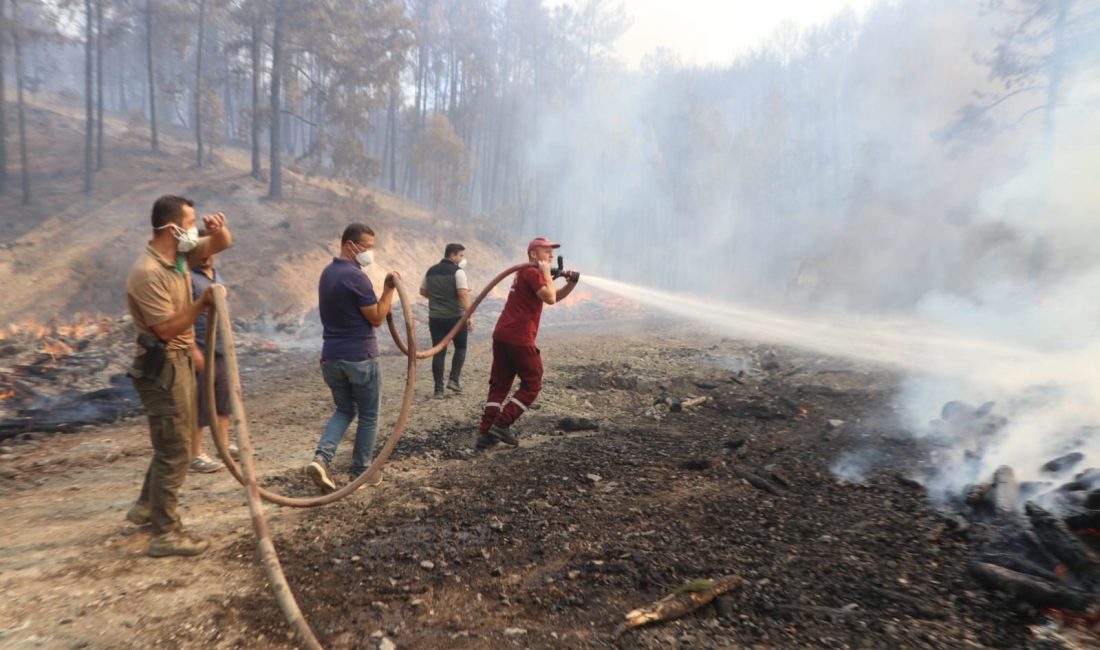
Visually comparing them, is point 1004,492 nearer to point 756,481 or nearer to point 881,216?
point 756,481

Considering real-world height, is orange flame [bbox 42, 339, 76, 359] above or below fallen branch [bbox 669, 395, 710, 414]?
below

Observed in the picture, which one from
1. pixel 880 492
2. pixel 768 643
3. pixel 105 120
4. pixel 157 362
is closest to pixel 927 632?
pixel 768 643

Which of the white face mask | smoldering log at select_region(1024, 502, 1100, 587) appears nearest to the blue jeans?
the white face mask

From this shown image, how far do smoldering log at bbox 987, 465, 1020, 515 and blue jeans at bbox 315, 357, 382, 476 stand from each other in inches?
180

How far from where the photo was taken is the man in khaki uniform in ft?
10.8

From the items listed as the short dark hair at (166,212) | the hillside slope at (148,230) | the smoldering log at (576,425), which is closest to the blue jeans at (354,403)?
the short dark hair at (166,212)

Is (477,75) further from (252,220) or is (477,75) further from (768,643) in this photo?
(768,643)

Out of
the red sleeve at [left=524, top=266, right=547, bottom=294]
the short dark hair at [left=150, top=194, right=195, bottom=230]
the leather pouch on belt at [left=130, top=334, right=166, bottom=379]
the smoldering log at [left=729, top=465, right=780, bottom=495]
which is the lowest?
the smoldering log at [left=729, top=465, right=780, bottom=495]

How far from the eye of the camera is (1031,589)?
2.81 m

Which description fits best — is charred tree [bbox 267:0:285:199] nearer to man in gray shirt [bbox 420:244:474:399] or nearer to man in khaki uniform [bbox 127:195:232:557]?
man in gray shirt [bbox 420:244:474:399]

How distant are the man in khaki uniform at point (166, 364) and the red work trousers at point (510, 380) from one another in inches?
105

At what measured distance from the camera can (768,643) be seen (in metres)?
2.60

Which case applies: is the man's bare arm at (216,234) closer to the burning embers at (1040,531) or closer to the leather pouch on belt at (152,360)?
the leather pouch on belt at (152,360)

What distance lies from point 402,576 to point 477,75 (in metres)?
43.5
